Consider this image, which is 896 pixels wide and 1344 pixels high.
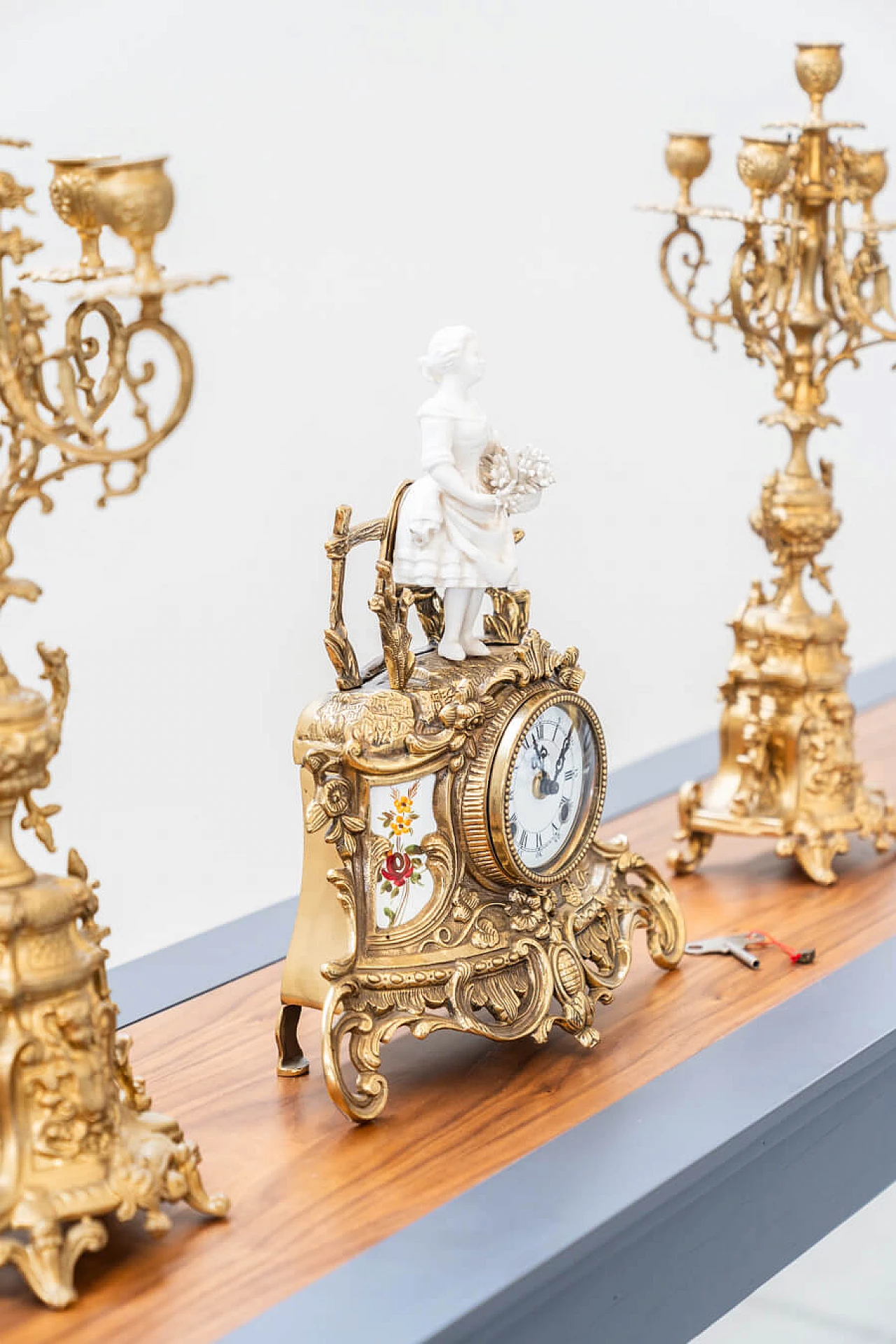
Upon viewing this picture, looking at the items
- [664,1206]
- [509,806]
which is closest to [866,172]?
[509,806]

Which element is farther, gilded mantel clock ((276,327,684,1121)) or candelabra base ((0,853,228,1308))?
gilded mantel clock ((276,327,684,1121))

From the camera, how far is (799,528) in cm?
333

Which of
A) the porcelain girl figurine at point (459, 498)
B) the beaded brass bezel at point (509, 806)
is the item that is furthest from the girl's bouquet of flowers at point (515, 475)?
the beaded brass bezel at point (509, 806)

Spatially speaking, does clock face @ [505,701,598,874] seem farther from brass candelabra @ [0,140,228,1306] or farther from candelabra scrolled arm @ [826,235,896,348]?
candelabra scrolled arm @ [826,235,896,348]

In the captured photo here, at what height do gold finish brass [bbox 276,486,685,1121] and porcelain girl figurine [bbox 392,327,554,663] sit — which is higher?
porcelain girl figurine [bbox 392,327,554,663]

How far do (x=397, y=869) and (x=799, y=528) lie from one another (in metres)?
1.18

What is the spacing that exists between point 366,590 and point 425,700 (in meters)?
2.01

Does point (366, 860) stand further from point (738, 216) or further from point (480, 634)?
point (738, 216)

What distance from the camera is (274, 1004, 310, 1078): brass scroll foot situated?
100 inches

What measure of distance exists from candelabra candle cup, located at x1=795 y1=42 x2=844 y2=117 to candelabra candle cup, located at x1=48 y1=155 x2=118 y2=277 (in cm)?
167

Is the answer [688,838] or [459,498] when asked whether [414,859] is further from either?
[688,838]

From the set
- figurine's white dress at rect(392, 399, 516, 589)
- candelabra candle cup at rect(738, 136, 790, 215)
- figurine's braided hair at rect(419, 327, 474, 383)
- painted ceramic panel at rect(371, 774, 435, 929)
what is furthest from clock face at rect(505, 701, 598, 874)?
candelabra candle cup at rect(738, 136, 790, 215)

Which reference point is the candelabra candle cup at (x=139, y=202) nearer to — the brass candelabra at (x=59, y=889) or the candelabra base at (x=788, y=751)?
the brass candelabra at (x=59, y=889)

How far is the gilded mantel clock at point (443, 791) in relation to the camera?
2451mm
